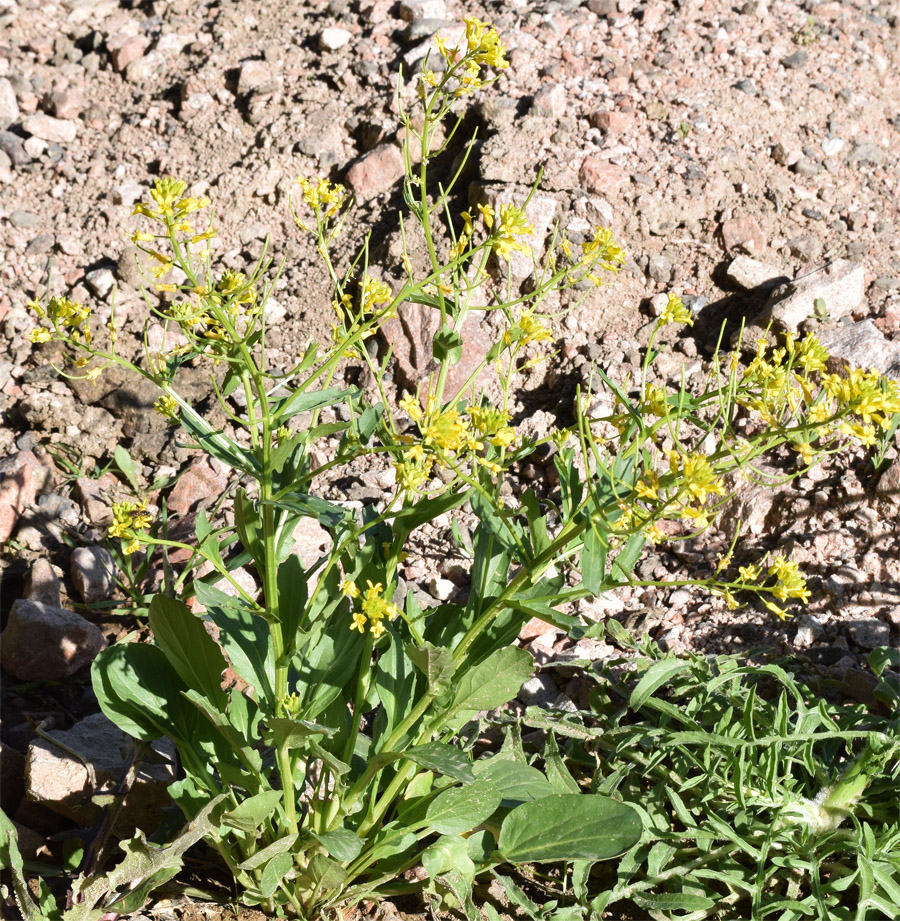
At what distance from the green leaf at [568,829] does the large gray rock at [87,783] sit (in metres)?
0.93

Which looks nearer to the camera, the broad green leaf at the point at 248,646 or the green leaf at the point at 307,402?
the green leaf at the point at 307,402

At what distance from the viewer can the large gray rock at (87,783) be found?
239 centimetres

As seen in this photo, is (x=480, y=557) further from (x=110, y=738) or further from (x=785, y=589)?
(x=110, y=738)

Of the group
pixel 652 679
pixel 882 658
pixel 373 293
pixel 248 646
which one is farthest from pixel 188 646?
pixel 882 658

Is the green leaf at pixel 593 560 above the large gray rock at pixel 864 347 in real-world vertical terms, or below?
above

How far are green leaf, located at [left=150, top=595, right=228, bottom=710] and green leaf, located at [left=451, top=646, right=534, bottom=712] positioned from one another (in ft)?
1.88

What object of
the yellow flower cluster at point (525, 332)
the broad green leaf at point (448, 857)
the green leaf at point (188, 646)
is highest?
the yellow flower cluster at point (525, 332)

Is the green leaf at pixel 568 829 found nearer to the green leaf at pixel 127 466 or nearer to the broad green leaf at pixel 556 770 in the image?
the broad green leaf at pixel 556 770

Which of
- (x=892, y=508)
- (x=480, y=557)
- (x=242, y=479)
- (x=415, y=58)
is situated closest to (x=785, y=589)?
(x=480, y=557)

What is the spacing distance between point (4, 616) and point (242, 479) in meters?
0.96

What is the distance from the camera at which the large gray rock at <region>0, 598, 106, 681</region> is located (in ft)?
9.70

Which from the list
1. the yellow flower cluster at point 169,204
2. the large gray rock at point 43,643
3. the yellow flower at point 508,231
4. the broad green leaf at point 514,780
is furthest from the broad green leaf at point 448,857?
the large gray rock at point 43,643

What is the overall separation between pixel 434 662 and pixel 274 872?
2.12 feet

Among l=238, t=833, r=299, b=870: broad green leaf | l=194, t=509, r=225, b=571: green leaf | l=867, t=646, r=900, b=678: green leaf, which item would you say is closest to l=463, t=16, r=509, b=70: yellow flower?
l=194, t=509, r=225, b=571: green leaf
